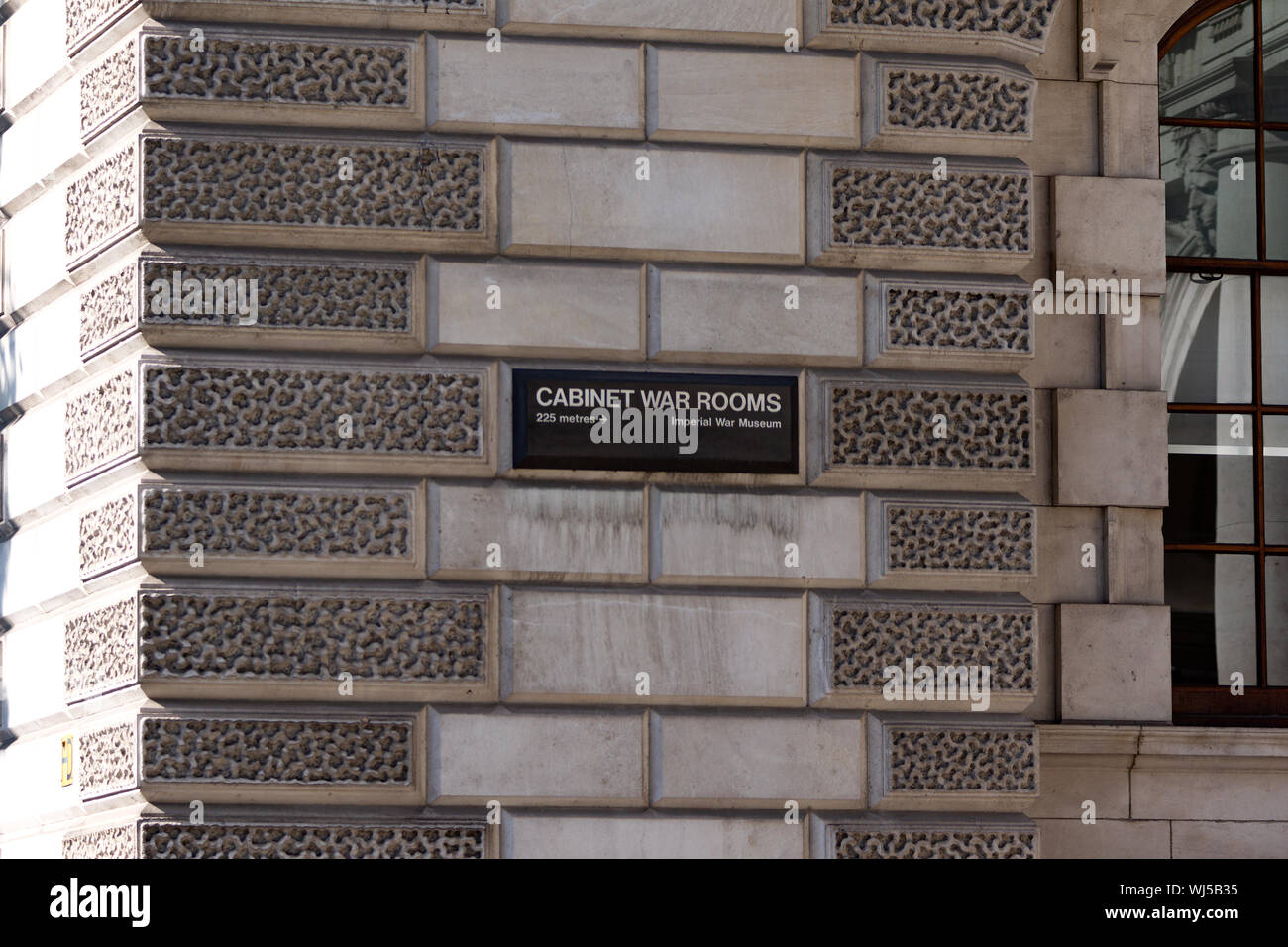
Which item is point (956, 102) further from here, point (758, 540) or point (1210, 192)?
point (758, 540)

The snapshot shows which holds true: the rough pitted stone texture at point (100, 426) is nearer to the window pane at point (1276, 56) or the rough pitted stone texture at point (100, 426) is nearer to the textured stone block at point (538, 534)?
the textured stone block at point (538, 534)

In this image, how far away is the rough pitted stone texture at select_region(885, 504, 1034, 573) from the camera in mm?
10164

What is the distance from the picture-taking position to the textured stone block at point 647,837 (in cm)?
964

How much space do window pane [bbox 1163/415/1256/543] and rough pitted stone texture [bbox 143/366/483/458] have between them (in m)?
4.49

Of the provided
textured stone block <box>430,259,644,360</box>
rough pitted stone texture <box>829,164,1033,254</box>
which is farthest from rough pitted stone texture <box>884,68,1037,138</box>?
textured stone block <box>430,259,644,360</box>

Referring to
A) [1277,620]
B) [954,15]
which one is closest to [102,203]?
[954,15]

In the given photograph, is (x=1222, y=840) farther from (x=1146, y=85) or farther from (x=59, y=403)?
(x=59, y=403)

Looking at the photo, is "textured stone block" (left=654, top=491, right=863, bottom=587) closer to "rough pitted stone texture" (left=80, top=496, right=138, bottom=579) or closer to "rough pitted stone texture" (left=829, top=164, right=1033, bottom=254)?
"rough pitted stone texture" (left=829, top=164, right=1033, bottom=254)

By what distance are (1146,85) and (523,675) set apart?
524 centimetres

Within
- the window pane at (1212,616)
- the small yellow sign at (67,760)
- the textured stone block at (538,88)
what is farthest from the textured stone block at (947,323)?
the small yellow sign at (67,760)

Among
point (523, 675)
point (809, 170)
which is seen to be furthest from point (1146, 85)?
point (523, 675)

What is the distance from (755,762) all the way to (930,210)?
121 inches

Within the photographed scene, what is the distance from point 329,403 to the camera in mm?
9695

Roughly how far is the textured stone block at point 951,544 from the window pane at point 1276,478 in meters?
2.26
